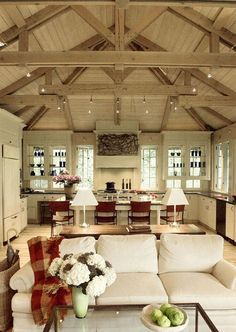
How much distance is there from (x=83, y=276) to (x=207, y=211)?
6835mm

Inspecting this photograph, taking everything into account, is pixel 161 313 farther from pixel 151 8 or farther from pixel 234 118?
pixel 234 118

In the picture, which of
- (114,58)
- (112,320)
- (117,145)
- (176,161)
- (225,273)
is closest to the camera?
(112,320)

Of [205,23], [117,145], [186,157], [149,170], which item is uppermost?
[205,23]

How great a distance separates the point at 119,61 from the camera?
191 inches

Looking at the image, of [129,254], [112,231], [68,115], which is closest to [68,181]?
[68,115]

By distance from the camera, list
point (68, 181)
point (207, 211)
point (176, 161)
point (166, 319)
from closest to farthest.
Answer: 1. point (166, 319)
2. point (68, 181)
3. point (207, 211)
4. point (176, 161)

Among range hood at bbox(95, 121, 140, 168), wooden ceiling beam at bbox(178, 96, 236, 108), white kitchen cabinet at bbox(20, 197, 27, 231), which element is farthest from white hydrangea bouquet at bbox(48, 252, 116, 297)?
range hood at bbox(95, 121, 140, 168)

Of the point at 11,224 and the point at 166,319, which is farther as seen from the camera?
the point at 11,224

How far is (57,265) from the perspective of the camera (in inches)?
96.5

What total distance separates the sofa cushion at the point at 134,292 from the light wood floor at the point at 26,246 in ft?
8.84

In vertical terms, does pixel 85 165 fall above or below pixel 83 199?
above

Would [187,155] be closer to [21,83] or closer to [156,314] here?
[21,83]

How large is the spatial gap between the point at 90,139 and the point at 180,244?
6.83 meters

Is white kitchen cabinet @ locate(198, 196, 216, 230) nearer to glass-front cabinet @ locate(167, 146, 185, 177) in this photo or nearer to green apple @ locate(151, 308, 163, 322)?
glass-front cabinet @ locate(167, 146, 185, 177)
